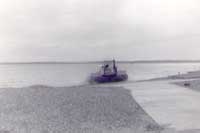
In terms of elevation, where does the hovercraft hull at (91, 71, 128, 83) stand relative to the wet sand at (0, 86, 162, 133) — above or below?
below

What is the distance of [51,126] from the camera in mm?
11336

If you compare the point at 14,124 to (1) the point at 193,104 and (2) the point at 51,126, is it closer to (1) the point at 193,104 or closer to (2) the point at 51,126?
(2) the point at 51,126

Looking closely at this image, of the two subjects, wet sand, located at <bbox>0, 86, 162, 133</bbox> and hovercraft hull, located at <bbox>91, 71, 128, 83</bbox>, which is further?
hovercraft hull, located at <bbox>91, 71, 128, 83</bbox>

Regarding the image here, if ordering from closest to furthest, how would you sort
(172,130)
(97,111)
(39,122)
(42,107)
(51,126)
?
(172,130)
(51,126)
(39,122)
(97,111)
(42,107)

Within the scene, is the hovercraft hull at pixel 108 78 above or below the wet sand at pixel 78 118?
below

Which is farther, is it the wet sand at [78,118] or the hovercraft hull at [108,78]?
the hovercraft hull at [108,78]

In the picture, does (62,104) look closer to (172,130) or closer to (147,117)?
(147,117)

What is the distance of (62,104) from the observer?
17.1 m

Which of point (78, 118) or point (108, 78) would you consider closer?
point (78, 118)

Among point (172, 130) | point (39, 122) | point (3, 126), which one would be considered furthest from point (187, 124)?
point (3, 126)

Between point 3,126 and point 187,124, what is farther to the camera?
point 3,126

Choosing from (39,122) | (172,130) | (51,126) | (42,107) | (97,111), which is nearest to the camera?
(172,130)

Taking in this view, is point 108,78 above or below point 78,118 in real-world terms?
below

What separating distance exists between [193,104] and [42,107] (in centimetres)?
587
